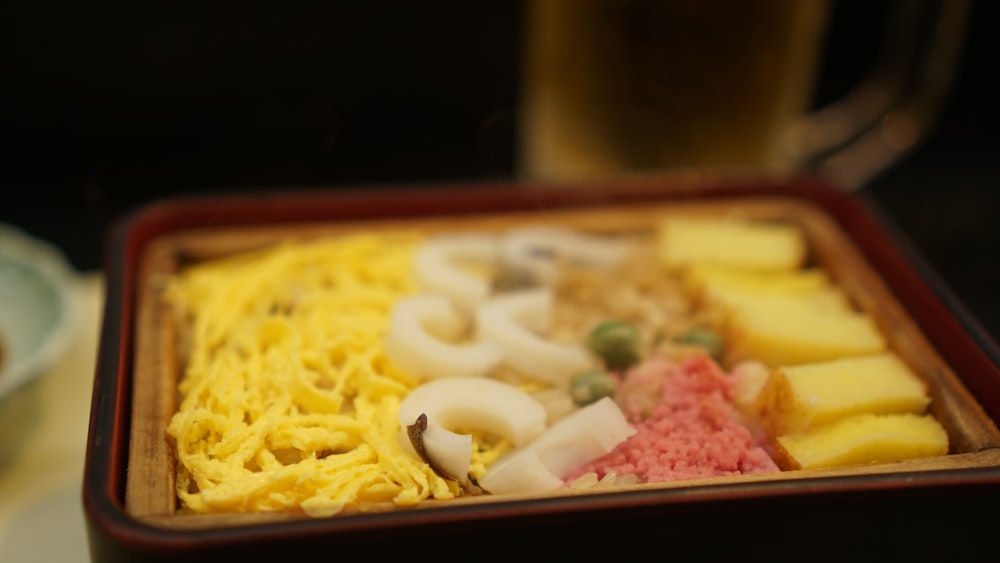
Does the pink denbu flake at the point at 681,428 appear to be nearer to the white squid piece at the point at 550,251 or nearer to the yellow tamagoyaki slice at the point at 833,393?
the yellow tamagoyaki slice at the point at 833,393

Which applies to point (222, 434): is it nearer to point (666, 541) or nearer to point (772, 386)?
point (666, 541)

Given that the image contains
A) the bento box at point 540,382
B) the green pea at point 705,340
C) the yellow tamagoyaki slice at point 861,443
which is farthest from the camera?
the green pea at point 705,340

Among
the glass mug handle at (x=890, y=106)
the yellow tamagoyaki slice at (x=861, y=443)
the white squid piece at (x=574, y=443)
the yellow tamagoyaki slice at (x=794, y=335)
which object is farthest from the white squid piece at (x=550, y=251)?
the glass mug handle at (x=890, y=106)

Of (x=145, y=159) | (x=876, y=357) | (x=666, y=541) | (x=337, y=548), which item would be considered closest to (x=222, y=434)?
(x=337, y=548)

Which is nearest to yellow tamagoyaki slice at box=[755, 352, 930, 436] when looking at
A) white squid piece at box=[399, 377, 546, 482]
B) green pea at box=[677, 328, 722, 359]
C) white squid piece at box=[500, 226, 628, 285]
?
green pea at box=[677, 328, 722, 359]

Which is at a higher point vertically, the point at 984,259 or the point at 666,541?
the point at 984,259

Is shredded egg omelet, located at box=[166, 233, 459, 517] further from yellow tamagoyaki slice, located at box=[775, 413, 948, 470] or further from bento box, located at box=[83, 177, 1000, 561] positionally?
yellow tamagoyaki slice, located at box=[775, 413, 948, 470]
